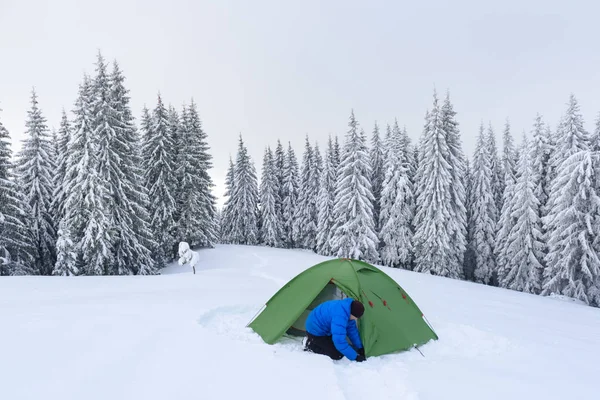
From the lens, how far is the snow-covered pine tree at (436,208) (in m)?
25.3

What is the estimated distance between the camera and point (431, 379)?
16.5ft

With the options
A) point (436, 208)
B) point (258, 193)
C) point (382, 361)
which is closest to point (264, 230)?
point (258, 193)

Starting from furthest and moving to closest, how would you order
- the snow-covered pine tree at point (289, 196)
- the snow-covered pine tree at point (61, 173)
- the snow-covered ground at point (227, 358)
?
1. the snow-covered pine tree at point (289, 196)
2. the snow-covered pine tree at point (61, 173)
3. the snow-covered ground at point (227, 358)

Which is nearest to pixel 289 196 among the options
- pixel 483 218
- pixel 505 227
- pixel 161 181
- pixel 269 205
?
pixel 269 205

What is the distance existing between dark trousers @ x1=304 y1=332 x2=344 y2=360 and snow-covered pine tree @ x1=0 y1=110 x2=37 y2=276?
19.0m

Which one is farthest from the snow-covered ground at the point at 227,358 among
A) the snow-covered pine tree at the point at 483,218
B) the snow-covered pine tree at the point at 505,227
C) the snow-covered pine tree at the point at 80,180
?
the snow-covered pine tree at the point at 483,218

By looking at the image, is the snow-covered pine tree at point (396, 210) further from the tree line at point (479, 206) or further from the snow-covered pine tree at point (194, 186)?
the snow-covered pine tree at point (194, 186)

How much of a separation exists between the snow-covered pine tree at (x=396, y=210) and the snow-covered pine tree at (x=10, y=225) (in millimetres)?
25373

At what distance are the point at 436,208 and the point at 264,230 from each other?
72.6ft

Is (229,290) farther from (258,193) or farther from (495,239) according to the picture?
(258,193)

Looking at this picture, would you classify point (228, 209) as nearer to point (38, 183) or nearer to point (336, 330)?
point (38, 183)

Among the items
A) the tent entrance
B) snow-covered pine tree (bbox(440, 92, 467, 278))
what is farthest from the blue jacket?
snow-covered pine tree (bbox(440, 92, 467, 278))

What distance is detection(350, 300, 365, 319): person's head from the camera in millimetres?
5508

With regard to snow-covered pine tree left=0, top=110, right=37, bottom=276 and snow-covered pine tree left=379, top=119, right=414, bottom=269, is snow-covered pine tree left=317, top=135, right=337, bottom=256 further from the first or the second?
snow-covered pine tree left=0, top=110, right=37, bottom=276
